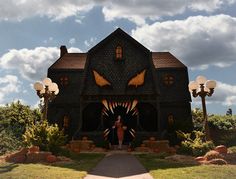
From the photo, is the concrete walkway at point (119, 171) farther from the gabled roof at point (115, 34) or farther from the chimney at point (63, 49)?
the chimney at point (63, 49)

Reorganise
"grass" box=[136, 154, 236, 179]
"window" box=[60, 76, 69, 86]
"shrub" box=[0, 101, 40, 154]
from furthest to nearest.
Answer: "window" box=[60, 76, 69, 86] → "shrub" box=[0, 101, 40, 154] → "grass" box=[136, 154, 236, 179]

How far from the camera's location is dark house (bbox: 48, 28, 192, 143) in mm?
26812

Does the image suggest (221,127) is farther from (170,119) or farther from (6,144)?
(6,144)

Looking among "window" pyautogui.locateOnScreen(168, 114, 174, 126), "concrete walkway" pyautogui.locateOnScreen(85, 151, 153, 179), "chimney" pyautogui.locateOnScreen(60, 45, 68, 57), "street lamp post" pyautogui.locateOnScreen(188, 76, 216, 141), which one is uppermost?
"chimney" pyautogui.locateOnScreen(60, 45, 68, 57)

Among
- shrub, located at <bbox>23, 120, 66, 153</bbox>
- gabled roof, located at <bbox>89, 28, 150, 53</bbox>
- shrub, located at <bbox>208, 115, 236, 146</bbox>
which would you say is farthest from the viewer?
shrub, located at <bbox>208, 115, 236, 146</bbox>

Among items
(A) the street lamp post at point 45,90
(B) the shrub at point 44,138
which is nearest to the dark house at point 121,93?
(A) the street lamp post at point 45,90

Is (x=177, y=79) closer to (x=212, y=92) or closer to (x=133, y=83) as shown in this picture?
(x=133, y=83)

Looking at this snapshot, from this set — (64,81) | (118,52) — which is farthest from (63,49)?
(118,52)

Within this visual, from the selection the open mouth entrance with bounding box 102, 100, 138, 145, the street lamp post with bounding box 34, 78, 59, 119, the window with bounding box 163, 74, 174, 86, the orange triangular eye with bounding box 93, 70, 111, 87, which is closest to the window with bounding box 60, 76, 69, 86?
the orange triangular eye with bounding box 93, 70, 111, 87

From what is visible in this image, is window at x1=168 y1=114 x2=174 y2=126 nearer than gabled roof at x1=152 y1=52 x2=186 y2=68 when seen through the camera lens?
Yes

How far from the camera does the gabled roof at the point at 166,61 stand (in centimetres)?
3209

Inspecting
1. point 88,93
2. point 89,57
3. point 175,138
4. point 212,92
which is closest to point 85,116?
point 88,93

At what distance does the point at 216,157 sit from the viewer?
1546cm

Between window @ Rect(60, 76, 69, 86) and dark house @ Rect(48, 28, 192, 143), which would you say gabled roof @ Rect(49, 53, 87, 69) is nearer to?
dark house @ Rect(48, 28, 192, 143)
